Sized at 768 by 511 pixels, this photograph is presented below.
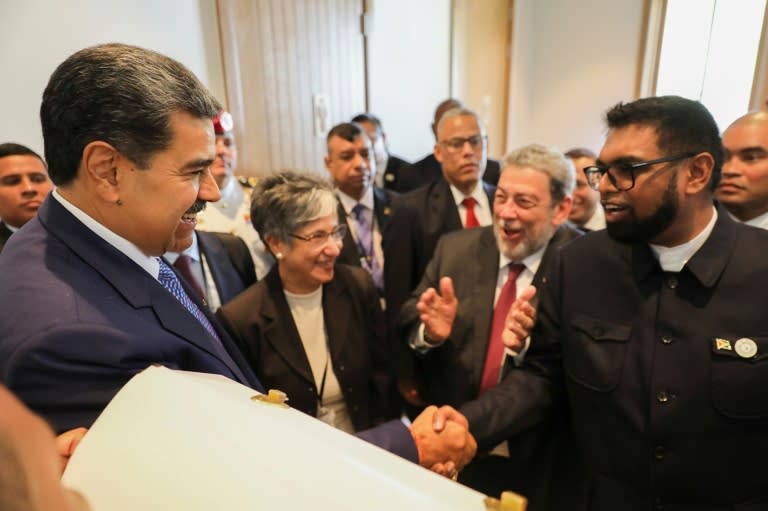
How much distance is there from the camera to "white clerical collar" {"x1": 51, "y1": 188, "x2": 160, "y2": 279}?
36.5 inches

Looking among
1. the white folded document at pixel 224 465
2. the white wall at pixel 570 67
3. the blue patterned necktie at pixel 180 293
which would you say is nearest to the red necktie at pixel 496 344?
the blue patterned necktie at pixel 180 293

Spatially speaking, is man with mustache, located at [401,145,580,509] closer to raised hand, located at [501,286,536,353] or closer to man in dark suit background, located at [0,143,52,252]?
raised hand, located at [501,286,536,353]

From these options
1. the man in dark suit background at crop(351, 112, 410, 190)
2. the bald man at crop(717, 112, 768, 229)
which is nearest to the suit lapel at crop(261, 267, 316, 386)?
the bald man at crop(717, 112, 768, 229)

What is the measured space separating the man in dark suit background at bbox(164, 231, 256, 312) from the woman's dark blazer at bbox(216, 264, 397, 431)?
0.33 m

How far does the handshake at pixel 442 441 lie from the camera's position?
1354mm

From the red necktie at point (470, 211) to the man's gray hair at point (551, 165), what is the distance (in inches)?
29.5

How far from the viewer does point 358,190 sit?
9.84 feet

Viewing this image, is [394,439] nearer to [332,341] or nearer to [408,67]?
[332,341]

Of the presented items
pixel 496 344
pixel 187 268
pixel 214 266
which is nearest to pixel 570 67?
pixel 496 344

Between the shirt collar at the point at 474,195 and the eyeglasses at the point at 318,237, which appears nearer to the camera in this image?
the eyeglasses at the point at 318,237

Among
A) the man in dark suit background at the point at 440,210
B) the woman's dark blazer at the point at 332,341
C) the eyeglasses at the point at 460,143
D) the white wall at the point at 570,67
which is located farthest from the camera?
the white wall at the point at 570,67

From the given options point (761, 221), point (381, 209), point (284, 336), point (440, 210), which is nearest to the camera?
point (284, 336)

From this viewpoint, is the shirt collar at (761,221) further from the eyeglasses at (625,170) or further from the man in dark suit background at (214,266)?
the man in dark suit background at (214,266)

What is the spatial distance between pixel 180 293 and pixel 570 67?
585 centimetres
